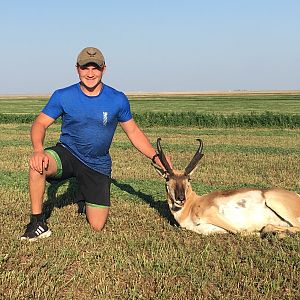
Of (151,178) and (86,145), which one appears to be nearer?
(86,145)

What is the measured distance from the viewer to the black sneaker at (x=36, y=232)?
7.30m

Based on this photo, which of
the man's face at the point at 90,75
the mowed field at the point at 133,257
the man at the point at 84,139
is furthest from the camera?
the man's face at the point at 90,75

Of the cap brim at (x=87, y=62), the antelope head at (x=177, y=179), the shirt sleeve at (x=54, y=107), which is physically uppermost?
the cap brim at (x=87, y=62)

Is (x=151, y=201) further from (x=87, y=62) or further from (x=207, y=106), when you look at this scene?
(x=207, y=106)

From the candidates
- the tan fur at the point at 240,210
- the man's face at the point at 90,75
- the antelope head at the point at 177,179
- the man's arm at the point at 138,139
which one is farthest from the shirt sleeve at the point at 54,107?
the tan fur at the point at 240,210

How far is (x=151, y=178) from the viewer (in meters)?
14.0

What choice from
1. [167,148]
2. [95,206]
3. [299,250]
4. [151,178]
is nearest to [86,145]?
[95,206]

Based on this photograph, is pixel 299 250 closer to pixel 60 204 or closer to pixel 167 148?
pixel 60 204

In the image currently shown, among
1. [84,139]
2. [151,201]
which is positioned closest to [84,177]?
[84,139]

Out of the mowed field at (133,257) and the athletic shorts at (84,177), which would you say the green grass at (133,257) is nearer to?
the mowed field at (133,257)

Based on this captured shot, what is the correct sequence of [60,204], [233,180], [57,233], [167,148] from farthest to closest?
[167,148] → [233,180] → [60,204] → [57,233]

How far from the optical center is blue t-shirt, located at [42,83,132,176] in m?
7.64

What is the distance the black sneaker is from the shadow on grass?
7.90 ft

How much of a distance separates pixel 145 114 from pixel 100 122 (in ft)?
95.4
